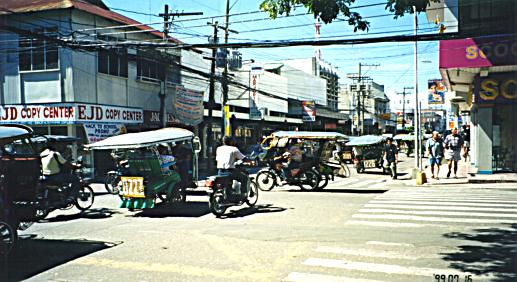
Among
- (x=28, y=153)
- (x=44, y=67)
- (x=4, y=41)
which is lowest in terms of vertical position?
(x=28, y=153)

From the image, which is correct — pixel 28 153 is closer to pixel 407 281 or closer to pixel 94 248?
pixel 94 248

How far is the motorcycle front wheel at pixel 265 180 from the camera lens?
15.5m

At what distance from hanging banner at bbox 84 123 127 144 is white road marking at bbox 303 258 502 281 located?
52.5 ft

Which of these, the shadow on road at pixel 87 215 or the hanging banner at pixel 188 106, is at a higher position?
the hanging banner at pixel 188 106

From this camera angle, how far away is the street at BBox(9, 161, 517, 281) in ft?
19.4

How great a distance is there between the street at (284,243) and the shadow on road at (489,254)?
0.5 inches

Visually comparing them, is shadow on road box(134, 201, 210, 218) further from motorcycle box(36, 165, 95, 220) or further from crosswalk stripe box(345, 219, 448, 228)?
crosswalk stripe box(345, 219, 448, 228)

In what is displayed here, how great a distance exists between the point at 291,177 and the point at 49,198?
25.2 feet

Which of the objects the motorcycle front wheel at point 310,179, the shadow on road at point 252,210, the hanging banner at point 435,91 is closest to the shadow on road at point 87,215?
the shadow on road at point 252,210

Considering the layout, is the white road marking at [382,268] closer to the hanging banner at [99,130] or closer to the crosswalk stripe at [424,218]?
the crosswalk stripe at [424,218]

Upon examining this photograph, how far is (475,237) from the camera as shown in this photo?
7578mm

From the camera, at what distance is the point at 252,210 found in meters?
11.2

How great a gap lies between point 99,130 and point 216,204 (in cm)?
1311

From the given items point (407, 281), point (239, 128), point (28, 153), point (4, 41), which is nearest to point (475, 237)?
point (407, 281)
